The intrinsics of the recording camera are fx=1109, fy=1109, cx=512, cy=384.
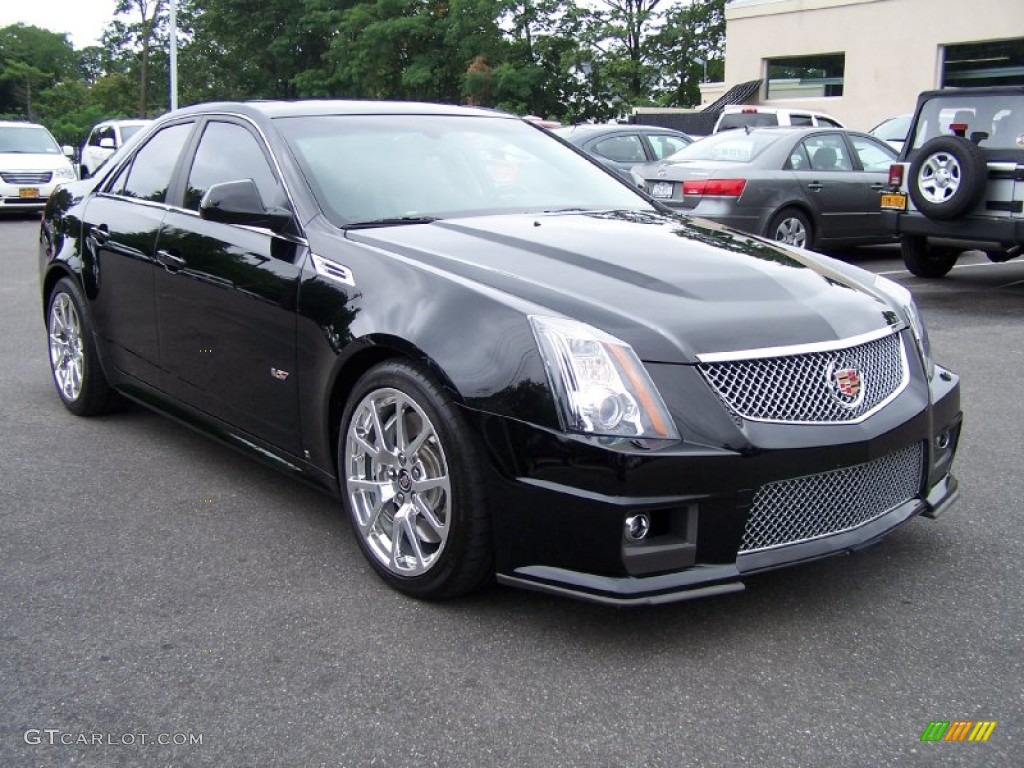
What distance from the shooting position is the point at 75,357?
18.7ft

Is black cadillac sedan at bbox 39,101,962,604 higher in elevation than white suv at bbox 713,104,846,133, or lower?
lower

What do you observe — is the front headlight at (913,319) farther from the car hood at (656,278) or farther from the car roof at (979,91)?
the car roof at (979,91)

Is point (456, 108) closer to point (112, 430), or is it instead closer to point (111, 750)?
point (112, 430)

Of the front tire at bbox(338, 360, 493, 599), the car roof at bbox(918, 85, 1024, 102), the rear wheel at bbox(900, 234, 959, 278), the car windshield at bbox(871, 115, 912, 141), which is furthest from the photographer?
the car windshield at bbox(871, 115, 912, 141)

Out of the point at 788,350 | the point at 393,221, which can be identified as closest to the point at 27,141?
the point at 393,221

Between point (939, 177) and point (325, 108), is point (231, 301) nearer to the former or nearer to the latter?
point (325, 108)

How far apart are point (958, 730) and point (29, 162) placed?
1989 centimetres

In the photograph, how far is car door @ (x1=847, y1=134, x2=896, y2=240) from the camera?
11.8m

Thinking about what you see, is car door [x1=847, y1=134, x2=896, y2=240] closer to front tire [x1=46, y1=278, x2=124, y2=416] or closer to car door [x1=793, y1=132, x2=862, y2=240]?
car door [x1=793, y1=132, x2=862, y2=240]

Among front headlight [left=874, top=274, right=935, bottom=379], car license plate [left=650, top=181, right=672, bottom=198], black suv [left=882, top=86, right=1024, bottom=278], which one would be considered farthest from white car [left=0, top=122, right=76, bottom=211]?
front headlight [left=874, top=274, right=935, bottom=379]

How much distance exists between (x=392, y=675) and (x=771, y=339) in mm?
1430

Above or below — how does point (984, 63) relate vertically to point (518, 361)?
above

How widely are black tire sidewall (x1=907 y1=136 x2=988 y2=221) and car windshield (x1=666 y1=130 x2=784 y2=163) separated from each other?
2081 millimetres

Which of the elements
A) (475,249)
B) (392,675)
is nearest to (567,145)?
(475,249)
